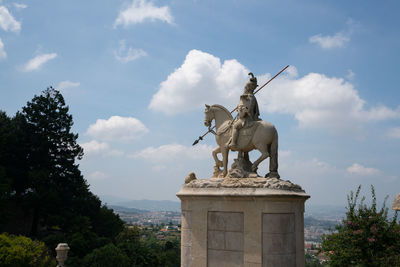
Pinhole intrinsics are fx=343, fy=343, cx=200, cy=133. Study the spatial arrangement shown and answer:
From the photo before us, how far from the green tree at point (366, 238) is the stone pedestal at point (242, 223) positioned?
6.57 meters

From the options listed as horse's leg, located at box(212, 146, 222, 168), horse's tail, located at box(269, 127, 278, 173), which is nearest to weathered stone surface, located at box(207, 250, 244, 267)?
horse's tail, located at box(269, 127, 278, 173)

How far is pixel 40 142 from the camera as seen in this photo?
33781 mm

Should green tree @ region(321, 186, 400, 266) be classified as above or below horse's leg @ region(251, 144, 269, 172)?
below

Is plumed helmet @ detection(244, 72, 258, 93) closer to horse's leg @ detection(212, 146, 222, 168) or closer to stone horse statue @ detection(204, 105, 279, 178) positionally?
stone horse statue @ detection(204, 105, 279, 178)

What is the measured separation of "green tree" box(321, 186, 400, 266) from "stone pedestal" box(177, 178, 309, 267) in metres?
6.57

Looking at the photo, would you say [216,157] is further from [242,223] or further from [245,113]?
[242,223]

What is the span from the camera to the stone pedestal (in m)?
8.73

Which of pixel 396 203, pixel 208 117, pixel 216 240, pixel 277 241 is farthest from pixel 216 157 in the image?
pixel 396 203

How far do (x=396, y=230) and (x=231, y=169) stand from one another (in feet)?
29.7

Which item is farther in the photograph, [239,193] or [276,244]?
[239,193]

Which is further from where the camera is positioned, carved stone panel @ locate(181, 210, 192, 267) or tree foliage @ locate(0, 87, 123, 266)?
tree foliage @ locate(0, 87, 123, 266)

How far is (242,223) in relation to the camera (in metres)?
9.07

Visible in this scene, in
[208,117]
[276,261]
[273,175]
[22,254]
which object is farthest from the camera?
[22,254]

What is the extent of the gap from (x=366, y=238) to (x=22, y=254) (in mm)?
17670
